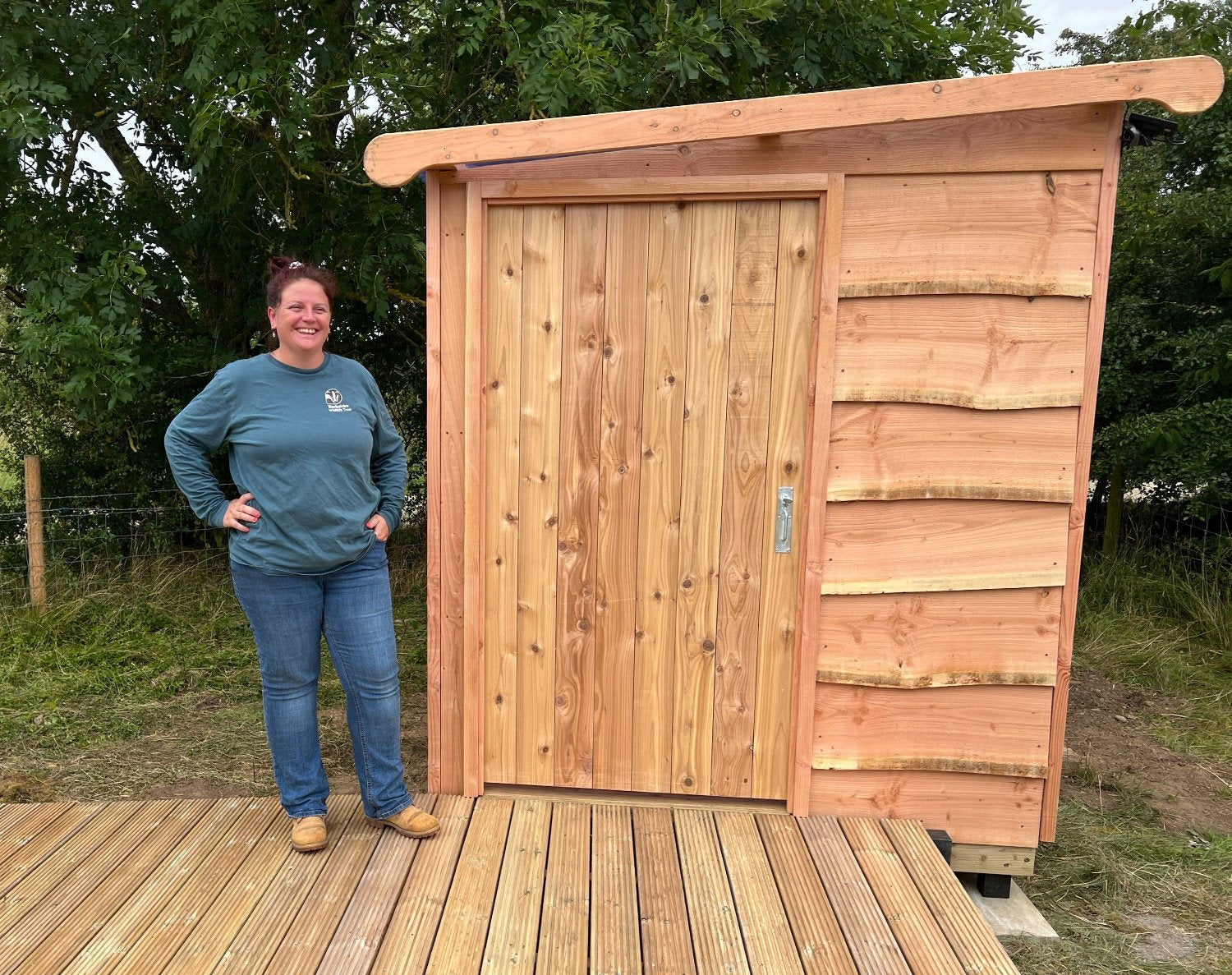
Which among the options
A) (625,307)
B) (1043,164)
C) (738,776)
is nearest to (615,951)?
(738,776)

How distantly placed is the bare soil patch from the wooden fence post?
564cm

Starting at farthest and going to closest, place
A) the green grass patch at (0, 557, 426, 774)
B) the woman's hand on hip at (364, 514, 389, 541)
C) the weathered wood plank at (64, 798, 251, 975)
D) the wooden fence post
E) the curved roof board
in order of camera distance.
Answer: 1. the wooden fence post
2. the green grass patch at (0, 557, 426, 774)
3. the woman's hand on hip at (364, 514, 389, 541)
4. the curved roof board
5. the weathered wood plank at (64, 798, 251, 975)

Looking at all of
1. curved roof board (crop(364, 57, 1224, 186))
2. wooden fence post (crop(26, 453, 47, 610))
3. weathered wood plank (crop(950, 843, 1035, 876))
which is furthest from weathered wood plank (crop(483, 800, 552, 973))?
wooden fence post (crop(26, 453, 47, 610))

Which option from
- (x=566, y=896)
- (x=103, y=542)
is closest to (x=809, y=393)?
(x=566, y=896)

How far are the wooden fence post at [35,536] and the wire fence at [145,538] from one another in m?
0.17

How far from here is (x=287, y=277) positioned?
2641mm

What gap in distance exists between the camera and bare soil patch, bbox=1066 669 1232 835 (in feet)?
Answer: 13.4

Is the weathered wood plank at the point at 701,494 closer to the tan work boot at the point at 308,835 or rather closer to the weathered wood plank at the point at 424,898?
the weathered wood plank at the point at 424,898

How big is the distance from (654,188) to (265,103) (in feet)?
8.63

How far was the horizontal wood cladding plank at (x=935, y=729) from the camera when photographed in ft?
9.80

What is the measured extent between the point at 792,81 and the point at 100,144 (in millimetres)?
4395

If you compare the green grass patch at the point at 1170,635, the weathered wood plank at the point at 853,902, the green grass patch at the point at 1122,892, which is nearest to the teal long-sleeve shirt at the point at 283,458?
the weathered wood plank at the point at 853,902

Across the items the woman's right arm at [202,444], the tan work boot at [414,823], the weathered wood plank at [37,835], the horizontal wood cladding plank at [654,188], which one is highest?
the horizontal wood cladding plank at [654,188]

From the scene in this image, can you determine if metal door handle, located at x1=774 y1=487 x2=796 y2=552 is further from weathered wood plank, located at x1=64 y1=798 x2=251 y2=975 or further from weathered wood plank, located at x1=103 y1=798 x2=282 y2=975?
weathered wood plank, located at x1=64 y1=798 x2=251 y2=975
